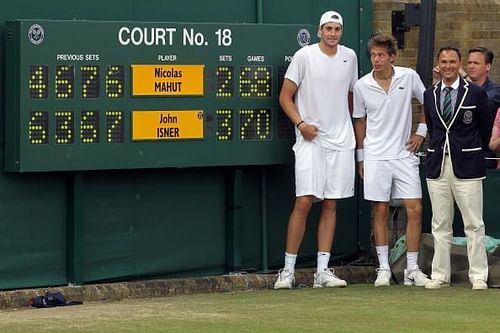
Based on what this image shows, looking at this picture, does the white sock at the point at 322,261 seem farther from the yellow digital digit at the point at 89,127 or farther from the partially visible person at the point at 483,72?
the yellow digital digit at the point at 89,127

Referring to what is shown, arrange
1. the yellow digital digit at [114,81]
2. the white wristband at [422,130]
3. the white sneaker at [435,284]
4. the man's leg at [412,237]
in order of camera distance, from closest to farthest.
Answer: the yellow digital digit at [114,81]
the white sneaker at [435,284]
the man's leg at [412,237]
the white wristband at [422,130]

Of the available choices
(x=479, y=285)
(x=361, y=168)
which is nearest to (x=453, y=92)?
(x=361, y=168)

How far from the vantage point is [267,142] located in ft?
42.2

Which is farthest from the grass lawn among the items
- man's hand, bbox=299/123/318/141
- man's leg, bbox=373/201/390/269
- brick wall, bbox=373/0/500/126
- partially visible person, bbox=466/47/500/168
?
brick wall, bbox=373/0/500/126

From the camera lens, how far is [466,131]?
39.8 feet

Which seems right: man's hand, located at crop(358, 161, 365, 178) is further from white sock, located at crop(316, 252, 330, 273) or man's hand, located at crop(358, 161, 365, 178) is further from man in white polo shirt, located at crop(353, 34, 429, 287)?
white sock, located at crop(316, 252, 330, 273)

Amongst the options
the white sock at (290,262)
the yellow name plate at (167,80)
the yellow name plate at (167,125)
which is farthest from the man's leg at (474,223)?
the yellow name plate at (167,80)

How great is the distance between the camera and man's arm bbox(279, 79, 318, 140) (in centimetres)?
1247

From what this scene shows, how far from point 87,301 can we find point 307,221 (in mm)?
2520

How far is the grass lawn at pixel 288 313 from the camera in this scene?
9742mm

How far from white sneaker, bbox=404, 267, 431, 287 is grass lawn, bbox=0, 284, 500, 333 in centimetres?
15

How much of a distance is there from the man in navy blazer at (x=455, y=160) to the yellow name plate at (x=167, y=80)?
76.1 inches

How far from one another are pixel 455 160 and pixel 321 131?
3.87 feet

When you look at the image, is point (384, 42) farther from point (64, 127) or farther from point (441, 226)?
point (64, 127)
